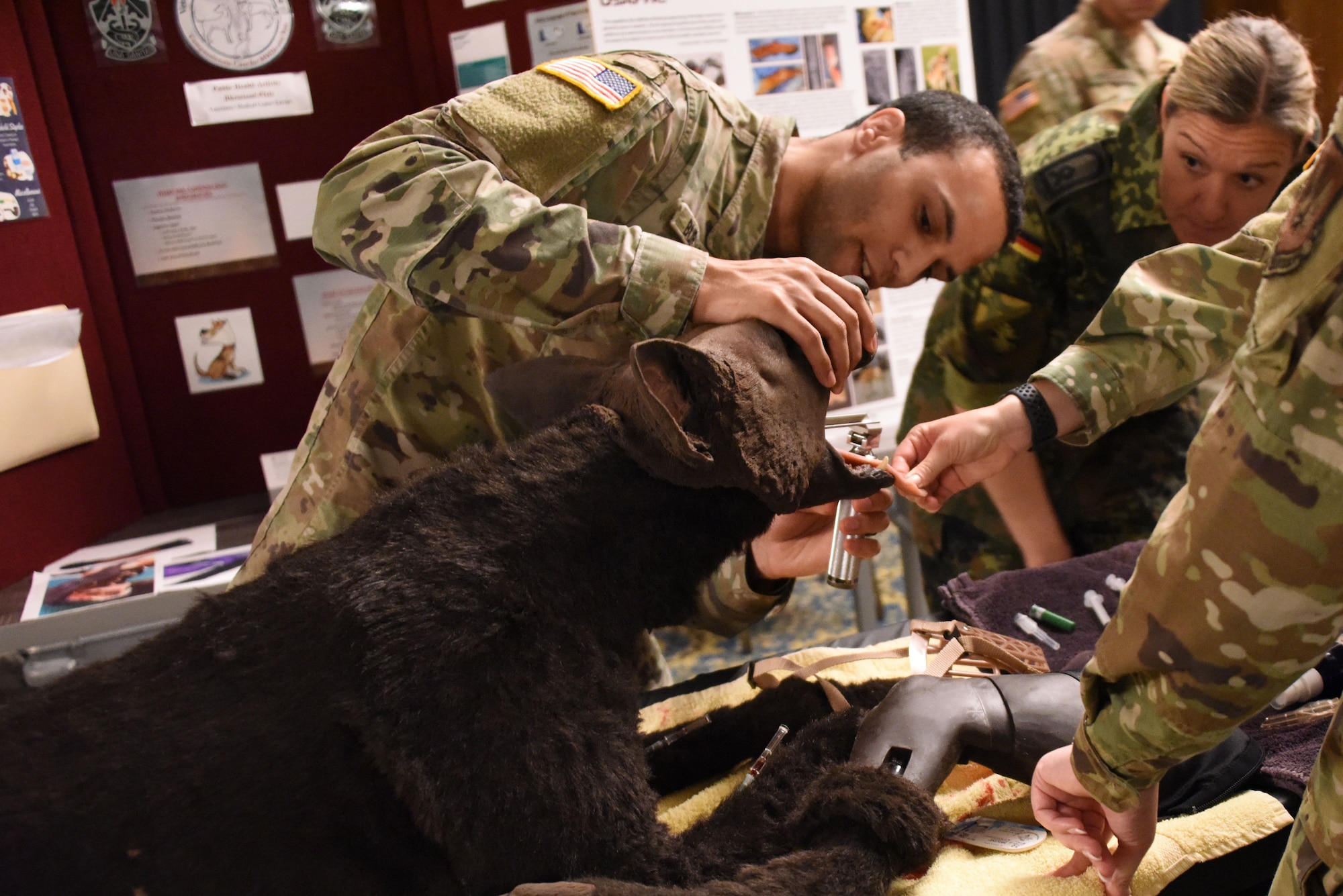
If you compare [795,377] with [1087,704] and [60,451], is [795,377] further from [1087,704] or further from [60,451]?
[60,451]

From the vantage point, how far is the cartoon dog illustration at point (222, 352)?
2.59m

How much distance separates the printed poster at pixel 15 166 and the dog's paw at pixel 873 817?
2.23 m

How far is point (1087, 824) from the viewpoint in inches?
35.2

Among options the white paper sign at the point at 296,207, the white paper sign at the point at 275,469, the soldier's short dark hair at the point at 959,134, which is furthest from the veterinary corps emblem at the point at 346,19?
the soldier's short dark hair at the point at 959,134

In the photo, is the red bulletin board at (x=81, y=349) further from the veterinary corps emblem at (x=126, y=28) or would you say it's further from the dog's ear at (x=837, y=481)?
the dog's ear at (x=837, y=481)

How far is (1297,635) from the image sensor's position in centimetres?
59

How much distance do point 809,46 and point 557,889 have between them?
2448mm

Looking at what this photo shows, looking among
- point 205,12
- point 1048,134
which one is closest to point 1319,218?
point 1048,134

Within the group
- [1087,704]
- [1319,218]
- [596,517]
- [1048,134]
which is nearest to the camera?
[1319,218]

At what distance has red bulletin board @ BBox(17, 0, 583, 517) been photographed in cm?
239

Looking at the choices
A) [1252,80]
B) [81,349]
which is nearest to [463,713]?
[1252,80]

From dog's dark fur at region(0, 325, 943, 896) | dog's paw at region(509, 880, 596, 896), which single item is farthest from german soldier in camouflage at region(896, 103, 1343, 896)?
dog's paw at region(509, 880, 596, 896)

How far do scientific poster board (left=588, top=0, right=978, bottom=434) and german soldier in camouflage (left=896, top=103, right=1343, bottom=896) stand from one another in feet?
6.12

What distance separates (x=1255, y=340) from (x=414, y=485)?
0.76 m
